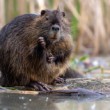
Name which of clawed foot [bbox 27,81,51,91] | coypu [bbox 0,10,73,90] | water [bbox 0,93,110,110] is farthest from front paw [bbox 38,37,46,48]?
water [bbox 0,93,110,110]

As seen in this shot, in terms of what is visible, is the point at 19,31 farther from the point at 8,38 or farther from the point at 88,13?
the point at 88,13

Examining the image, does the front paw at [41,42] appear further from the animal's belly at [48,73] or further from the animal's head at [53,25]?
the animal's belly at [48,73]

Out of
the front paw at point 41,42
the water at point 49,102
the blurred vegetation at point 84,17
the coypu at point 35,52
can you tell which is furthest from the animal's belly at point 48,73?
the blurred vegetation at point 84,17

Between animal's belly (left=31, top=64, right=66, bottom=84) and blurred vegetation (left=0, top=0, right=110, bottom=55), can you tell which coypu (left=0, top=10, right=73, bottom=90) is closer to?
animal's belly (left=31, top=64, right=66, bottom=84)

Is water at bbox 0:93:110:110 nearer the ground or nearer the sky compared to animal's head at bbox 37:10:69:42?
nearer the ground

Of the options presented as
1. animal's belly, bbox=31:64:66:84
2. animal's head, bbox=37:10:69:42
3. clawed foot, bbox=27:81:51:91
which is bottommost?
clawed foot, bbox=27:81:51:91

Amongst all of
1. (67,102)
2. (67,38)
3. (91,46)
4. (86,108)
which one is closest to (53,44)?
(67,38)

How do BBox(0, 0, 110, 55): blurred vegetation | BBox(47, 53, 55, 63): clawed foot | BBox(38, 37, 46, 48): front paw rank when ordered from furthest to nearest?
BBox(0, 0, 110, 55): blurred vegetation < BBox(47, 53, 55, 63): clawed foot < BBox(38, 37, 46, 48): front paw
